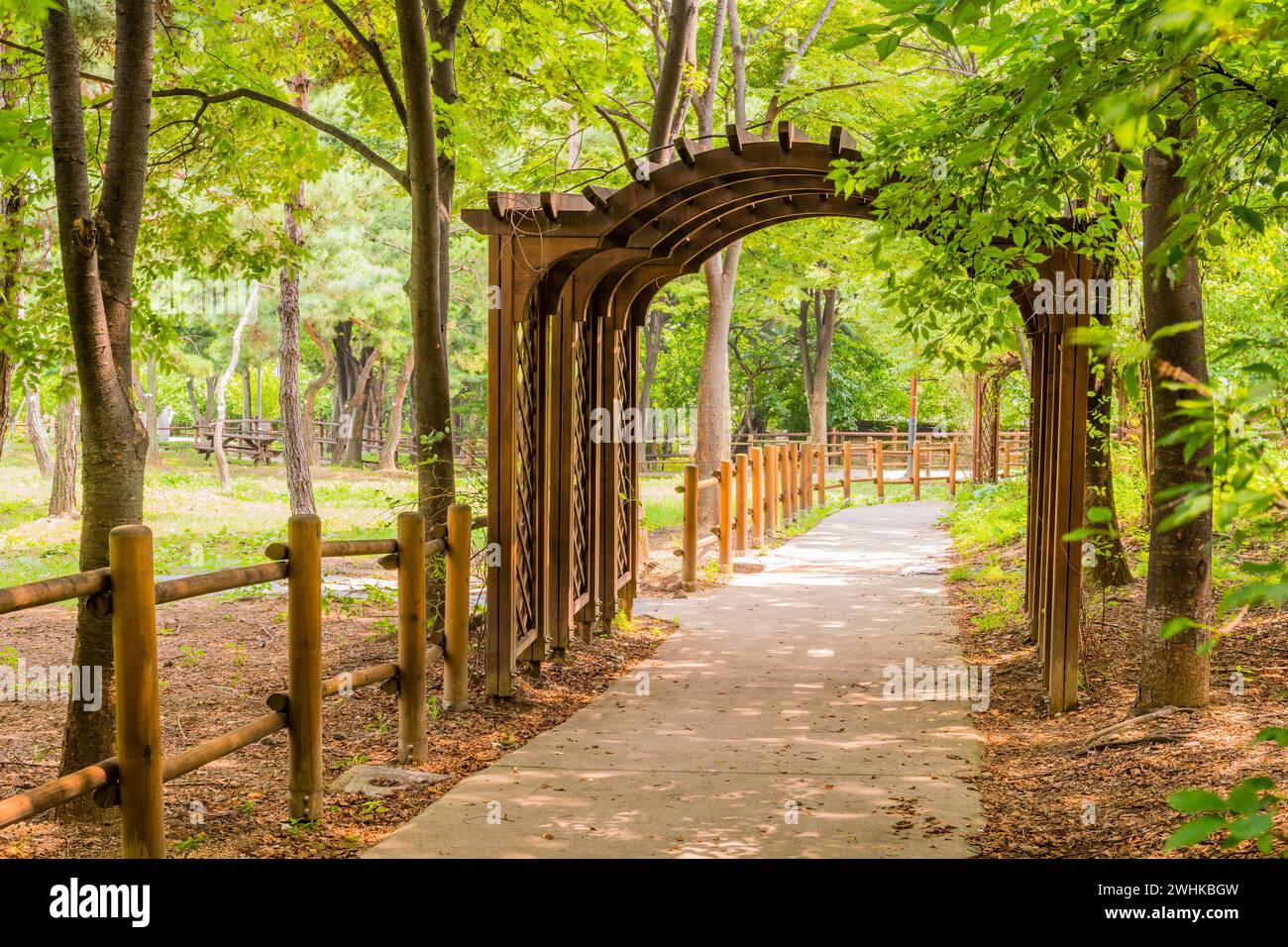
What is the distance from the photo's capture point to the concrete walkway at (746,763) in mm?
4434

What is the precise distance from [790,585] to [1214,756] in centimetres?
703

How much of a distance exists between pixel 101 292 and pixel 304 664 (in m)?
1.74

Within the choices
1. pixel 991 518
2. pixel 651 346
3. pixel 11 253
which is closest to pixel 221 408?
pixel 651 346

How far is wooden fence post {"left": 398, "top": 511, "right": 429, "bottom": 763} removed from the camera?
18.1 ft

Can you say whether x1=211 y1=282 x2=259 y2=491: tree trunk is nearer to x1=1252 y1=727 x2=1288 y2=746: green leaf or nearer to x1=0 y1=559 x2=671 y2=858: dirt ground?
x1=0 y1=559 x2=671 y2=858: dirt ground

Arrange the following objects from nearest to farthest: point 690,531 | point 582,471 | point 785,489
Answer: point 582,471, point 690,531, point 785,489

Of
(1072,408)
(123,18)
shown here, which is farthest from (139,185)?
(1072,408)

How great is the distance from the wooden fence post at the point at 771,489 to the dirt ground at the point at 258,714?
20.2ft

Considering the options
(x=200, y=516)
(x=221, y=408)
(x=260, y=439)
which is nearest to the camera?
(x=200, y=516)

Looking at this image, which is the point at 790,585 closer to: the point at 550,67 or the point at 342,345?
the point at 550,67

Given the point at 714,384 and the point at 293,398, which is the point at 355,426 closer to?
the point at 293,398

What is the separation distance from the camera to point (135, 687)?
11.8 ft

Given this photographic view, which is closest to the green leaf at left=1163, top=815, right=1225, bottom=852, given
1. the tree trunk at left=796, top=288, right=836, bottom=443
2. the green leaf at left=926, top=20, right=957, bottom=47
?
the green leaf at left=926, top=20, right=957, bottom=47
